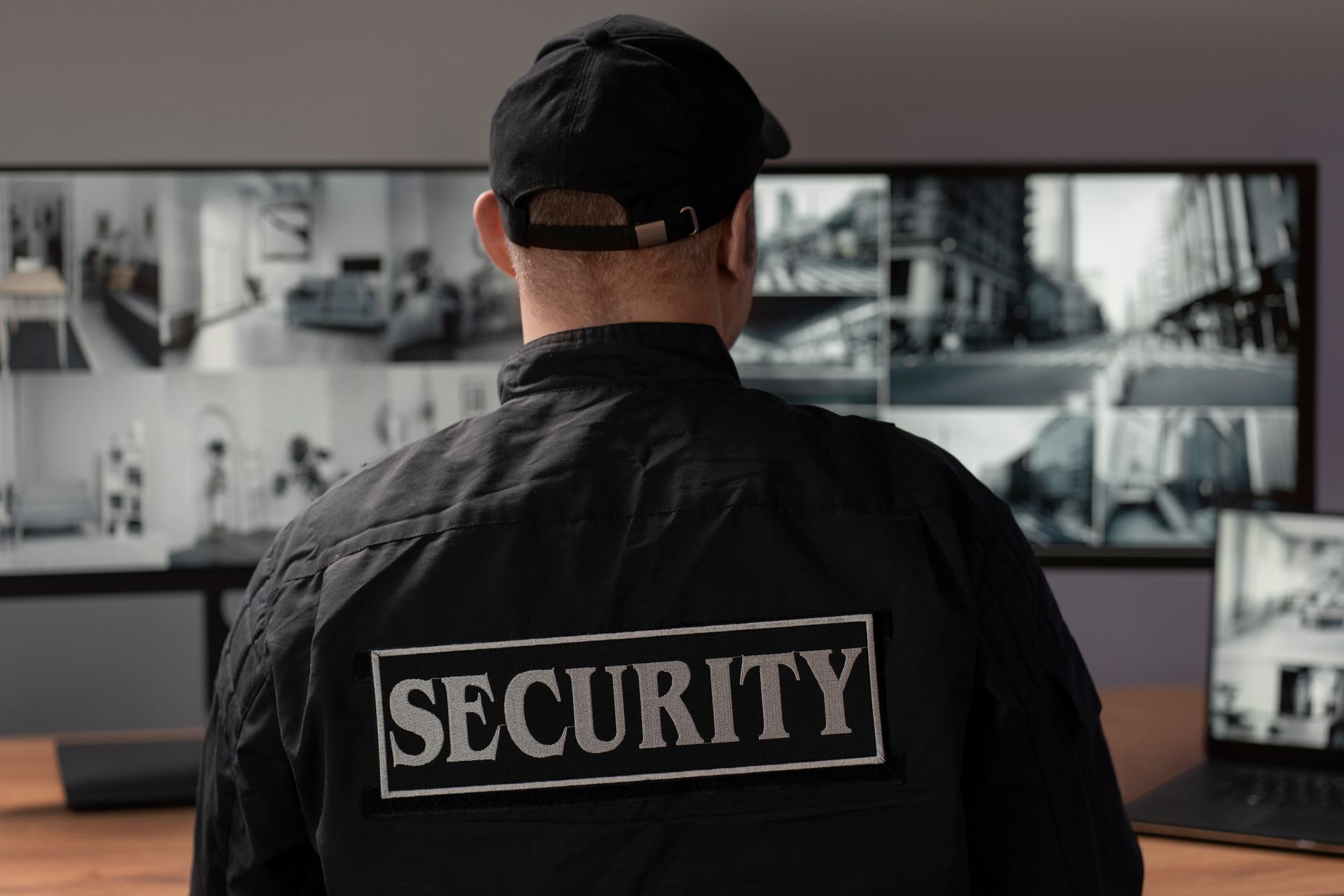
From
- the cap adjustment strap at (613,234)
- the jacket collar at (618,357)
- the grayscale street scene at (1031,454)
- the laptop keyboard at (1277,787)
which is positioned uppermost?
the cap adjustment strap at (613,234)

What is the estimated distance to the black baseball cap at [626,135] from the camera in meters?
0.68

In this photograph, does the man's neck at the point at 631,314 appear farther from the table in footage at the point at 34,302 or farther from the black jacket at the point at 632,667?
the table in footage at the point at 34,302

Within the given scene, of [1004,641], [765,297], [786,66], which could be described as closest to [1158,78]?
[786,66]

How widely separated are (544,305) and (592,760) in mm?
261

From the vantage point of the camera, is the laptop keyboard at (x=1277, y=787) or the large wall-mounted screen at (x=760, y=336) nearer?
the laptop keyboard at (x=1277, y=787)

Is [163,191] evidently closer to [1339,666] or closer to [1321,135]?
[1339,666]

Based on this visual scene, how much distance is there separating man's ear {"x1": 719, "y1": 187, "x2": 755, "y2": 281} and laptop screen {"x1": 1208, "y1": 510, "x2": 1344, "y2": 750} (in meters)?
0.86

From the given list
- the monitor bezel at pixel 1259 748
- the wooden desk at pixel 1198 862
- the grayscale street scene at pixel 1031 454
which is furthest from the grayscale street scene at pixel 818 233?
the wooden desk at pixel 1198 862

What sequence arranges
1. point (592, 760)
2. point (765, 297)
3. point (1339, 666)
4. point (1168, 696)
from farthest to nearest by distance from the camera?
point (1168, 696), point (765, 297), point (1339, 666), point (592, 760)

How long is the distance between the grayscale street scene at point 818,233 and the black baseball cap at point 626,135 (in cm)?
68

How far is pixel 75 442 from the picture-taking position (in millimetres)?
1287

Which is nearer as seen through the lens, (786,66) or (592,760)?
(592,760)

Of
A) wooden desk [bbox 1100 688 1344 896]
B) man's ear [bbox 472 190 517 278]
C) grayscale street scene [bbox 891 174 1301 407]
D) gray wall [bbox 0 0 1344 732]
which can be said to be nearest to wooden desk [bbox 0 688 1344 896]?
wooden desk [bbox 1100 688 1344 896]

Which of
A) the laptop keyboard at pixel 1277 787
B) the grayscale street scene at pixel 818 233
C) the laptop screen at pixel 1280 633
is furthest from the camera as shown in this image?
the grayscale street scene at pixel 818 233
